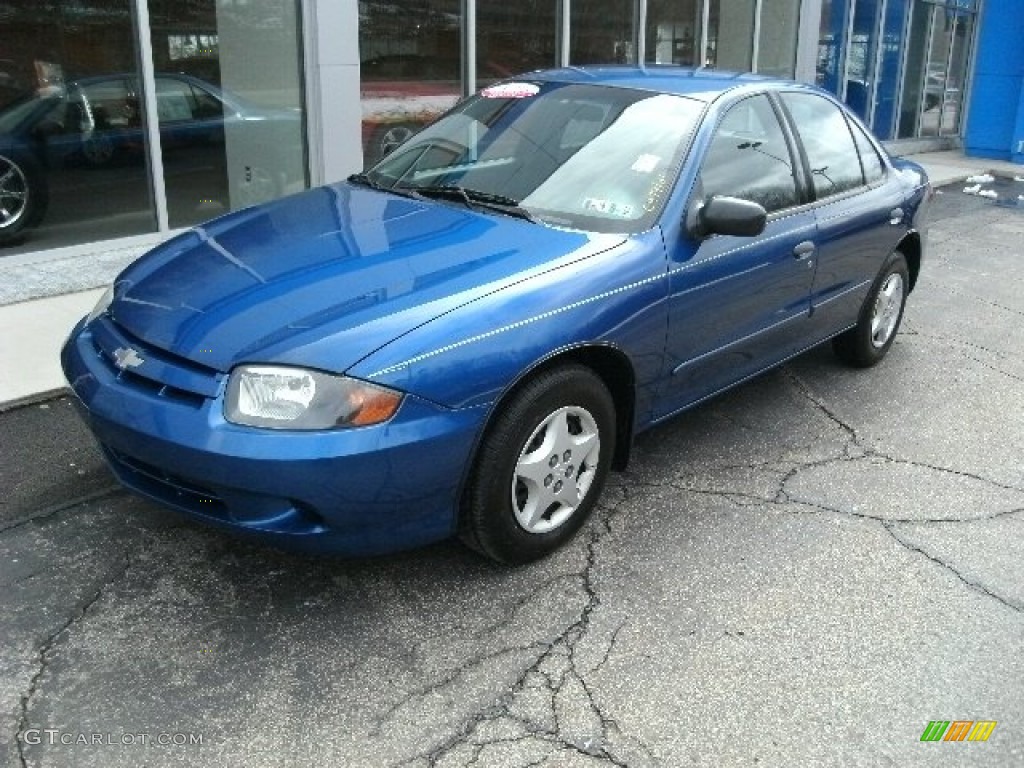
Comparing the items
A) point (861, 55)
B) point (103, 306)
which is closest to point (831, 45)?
point (861, 55)

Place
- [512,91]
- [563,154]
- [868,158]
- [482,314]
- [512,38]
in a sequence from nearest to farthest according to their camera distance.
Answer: [482,314], [563,154], [512,91], [868,158], [512,38]

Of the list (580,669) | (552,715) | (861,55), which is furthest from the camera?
(861,55)

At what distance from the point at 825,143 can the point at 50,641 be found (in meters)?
4.00

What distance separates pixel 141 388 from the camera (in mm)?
2934

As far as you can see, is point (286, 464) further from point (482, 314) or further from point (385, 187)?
point (385, 187)

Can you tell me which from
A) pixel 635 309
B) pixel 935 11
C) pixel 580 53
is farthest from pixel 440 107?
pixel 935 11

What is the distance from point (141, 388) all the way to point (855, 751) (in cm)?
228

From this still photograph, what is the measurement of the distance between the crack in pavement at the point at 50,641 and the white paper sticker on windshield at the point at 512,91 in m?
2.53

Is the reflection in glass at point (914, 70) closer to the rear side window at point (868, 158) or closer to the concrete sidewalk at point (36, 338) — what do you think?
the rear side window at point (868, 158)

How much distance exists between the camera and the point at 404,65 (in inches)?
345

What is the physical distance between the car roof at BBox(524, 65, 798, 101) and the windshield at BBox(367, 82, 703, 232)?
80 mm

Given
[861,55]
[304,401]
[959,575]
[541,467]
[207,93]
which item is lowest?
[959,575]

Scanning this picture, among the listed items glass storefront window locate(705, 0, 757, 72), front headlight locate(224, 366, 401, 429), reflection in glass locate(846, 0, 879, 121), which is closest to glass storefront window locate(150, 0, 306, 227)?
front headlight locate(224, 366, 401, 429)

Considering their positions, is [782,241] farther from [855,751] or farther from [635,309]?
[855,751]
